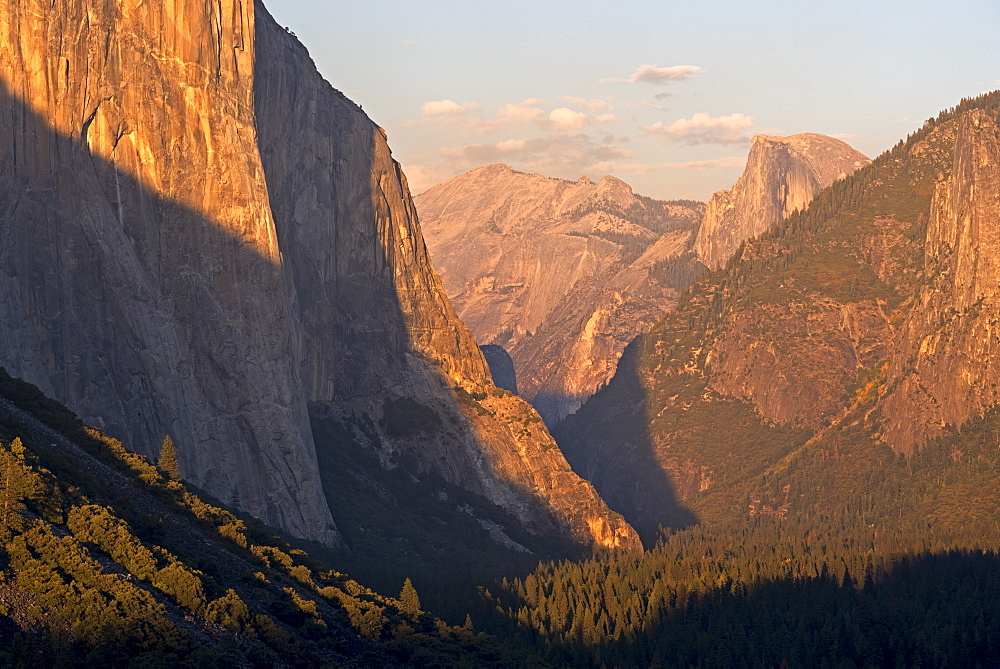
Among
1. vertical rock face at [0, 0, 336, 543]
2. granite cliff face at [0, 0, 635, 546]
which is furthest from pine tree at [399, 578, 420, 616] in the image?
vertical rock face at [0, 0, 336, 543]

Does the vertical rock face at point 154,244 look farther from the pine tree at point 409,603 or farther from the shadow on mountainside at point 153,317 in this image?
the pine tree at point 409,603

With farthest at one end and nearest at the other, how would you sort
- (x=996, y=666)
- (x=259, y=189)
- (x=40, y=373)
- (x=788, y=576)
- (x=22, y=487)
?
(x=788, y=576), (x=259, y=189), (x=996, y=666), (x=40, y=373), (x=22, y=487)

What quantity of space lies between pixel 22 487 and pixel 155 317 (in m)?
71.6

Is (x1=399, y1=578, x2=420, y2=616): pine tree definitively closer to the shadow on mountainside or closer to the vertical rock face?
the shadow on mountainside

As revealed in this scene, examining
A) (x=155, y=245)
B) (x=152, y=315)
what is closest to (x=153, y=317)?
(x=152, y=315)

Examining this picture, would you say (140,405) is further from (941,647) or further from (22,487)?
(941,647)

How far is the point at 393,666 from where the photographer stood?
97.2m

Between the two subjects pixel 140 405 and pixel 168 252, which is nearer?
pixel 140 405

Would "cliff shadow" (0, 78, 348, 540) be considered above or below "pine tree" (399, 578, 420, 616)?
above

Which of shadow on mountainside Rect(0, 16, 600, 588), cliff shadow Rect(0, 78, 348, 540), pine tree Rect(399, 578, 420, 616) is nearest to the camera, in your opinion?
pine tree Rect(399, 578, 420, 616)

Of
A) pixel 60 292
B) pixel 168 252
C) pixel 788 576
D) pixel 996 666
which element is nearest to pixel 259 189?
pixel 168 252

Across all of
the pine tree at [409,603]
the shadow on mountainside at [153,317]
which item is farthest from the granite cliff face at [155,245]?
the pine tree at [409,603]

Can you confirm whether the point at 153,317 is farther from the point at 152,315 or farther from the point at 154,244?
the point at 154,244

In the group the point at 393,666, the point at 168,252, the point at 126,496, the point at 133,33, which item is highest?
the point at 133,33
